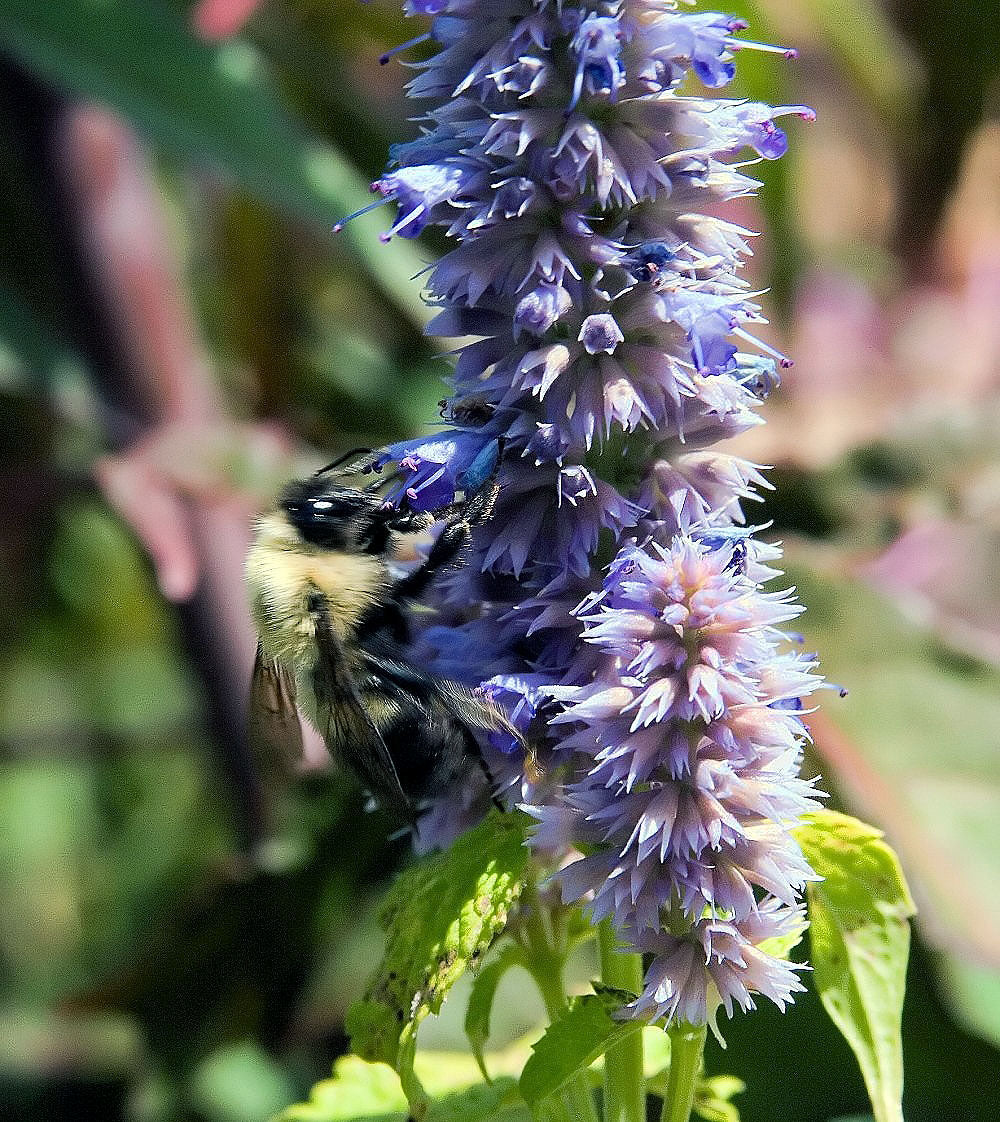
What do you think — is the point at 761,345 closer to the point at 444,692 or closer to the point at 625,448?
the point at 625,448

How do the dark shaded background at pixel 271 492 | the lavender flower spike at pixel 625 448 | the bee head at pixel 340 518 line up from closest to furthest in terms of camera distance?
the lavender flower spike at pixel 625 448 < the bee head at pixel 340 518 < the dark shaded background at pixel 271 492

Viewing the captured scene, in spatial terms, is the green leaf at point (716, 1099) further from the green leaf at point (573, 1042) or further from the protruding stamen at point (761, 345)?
the protruding stamen at point (761, 345)

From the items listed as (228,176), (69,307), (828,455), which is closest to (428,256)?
(228,176)

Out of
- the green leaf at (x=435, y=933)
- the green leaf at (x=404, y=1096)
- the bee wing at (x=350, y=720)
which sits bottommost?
the green leaf at (x=404, y=1096)

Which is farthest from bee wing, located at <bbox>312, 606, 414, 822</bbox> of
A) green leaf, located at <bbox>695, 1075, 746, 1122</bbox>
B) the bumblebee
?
green leaf, located at <bbox>695, 1075, 746, 1122</bbox>

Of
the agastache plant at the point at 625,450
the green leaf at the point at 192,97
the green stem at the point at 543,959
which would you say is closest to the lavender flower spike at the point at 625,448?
the agastache plant at the point at 625,450

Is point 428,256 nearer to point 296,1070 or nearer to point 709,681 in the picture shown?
point 296,1070
